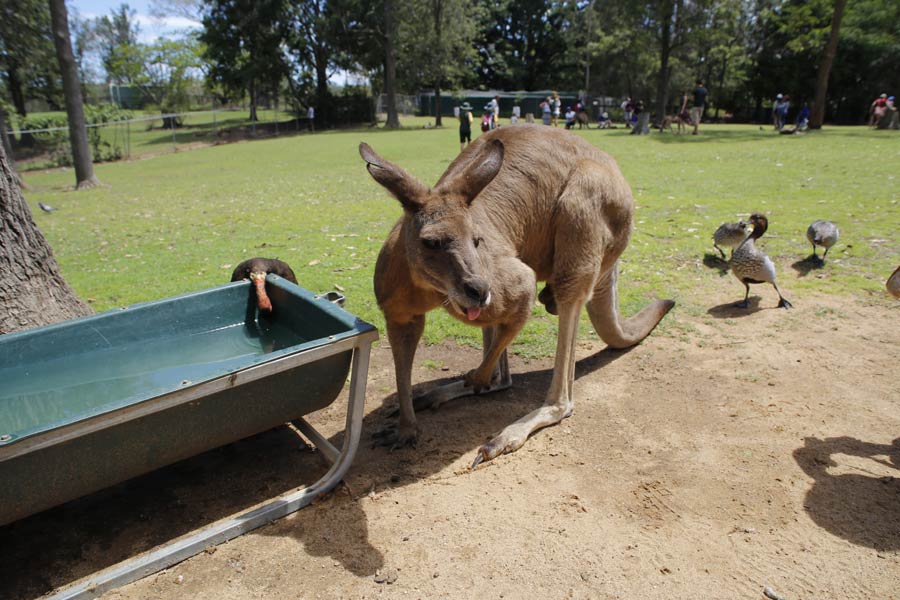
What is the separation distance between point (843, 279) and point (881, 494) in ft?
10.7

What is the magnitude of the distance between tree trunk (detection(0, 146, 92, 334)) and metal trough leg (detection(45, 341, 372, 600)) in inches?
84.1

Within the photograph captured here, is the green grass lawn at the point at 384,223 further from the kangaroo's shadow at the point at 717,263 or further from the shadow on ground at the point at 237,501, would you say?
the shadow on ground at the point at 237,501

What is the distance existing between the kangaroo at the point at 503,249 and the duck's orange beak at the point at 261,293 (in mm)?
746

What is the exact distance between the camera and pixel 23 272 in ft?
12.6

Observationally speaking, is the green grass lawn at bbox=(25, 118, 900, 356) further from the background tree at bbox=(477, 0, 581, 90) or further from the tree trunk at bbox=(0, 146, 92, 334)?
the background tree at bbox=(477, 0, 581, 90)

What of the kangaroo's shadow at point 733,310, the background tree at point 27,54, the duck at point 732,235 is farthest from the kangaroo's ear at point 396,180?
the background tree at point 27,54

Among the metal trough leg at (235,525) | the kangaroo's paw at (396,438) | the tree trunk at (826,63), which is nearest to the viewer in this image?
the metal trough leg at (235,525)

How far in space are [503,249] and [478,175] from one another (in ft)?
1.56

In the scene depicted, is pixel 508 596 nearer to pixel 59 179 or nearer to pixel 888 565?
pixel 888 565

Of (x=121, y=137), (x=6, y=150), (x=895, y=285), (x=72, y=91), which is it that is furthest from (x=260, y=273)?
(x=121, y=137)

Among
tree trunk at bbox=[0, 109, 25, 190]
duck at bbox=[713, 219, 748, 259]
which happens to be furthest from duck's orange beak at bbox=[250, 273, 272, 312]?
duck at bbox=[713, 219, 748, 259]

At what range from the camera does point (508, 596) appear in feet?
7.39

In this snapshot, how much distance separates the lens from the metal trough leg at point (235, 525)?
2.29m

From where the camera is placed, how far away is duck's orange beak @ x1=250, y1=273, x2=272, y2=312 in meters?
3.42
